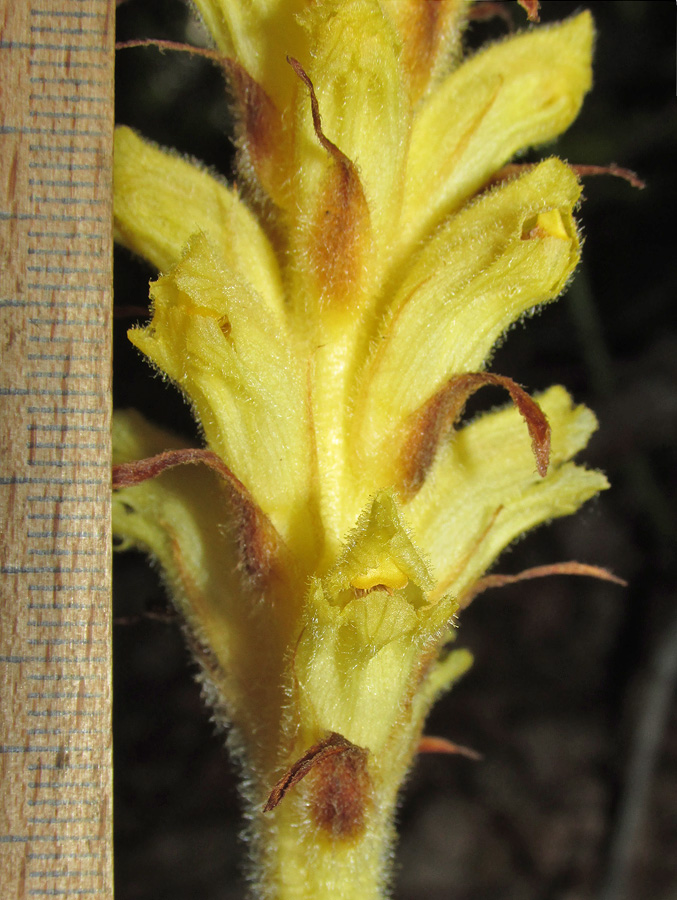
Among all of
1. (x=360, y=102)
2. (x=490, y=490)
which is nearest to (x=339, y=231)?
(x=360, y=102)

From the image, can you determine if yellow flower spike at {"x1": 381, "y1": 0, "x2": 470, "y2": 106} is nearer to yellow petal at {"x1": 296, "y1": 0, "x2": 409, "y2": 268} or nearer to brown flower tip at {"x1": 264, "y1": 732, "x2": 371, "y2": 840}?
yellow petal at {"x1": 296, "y1": 0, "x2": 409, "y2": 268}

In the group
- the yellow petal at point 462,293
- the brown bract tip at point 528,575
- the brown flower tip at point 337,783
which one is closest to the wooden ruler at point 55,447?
the brown flower tip at point 337,783

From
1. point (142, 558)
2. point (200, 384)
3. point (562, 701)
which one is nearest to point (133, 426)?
point (200, 384)

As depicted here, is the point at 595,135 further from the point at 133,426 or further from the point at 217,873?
the point at 217,873

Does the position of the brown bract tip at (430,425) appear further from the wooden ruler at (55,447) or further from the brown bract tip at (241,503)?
the wooden ruler at (55,447)

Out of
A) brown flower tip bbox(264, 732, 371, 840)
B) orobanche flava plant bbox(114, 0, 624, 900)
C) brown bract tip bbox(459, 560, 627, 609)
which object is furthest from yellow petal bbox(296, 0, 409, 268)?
brown flower tip bbox(264, 732, 371, 840)

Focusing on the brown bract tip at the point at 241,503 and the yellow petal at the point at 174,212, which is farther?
the yellow petal at the point at 174,212
